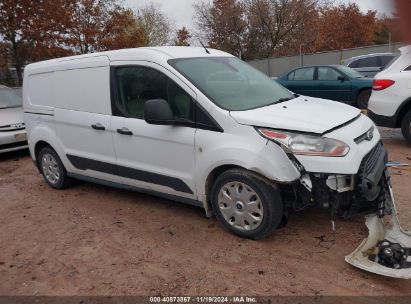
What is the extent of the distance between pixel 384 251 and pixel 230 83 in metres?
2.21

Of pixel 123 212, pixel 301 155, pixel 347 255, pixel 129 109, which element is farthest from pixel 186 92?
pixel 347 255

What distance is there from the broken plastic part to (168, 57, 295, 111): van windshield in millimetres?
1569

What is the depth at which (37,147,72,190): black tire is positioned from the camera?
5781 millimetres

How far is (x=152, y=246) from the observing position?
13.0ft

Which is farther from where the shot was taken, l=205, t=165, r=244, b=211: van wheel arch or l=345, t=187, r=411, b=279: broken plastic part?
l=205, t=165, r=244, b=211: van wheel arch

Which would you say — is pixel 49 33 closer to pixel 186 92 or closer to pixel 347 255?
pixel 186 92

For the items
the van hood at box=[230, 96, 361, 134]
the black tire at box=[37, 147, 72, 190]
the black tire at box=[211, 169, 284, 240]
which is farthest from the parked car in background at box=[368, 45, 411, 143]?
the black tire at box=[37, 147, 72, 190]

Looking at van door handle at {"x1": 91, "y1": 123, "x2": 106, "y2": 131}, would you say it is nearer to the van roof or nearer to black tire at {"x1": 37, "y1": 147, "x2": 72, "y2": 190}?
the van roof

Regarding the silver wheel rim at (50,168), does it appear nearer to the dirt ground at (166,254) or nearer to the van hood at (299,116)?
the dirt ground at (166,254)

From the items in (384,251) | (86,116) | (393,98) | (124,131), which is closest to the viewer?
(384,251)

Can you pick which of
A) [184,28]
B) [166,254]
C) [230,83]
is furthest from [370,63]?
[184,28]

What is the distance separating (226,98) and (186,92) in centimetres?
40

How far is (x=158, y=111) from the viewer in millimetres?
3965

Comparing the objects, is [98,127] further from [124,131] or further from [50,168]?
[50,168]
